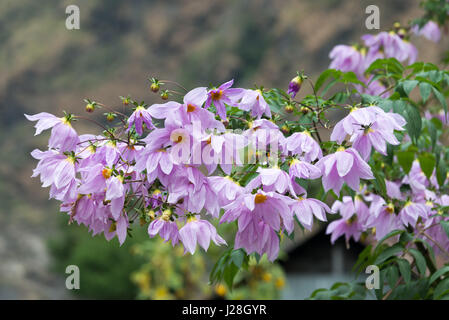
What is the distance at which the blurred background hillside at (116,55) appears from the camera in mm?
18062

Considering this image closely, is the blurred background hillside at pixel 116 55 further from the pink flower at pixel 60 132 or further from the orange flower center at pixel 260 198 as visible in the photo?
the orange flower center at pixel 260 198

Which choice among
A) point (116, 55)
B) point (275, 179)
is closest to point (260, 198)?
point (275, 179)

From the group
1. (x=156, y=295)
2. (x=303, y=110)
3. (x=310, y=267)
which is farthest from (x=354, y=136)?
(x=310, y=267)

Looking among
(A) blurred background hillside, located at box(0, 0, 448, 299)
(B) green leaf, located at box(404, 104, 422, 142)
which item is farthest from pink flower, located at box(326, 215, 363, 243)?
(A) blurred background hillside, located at box(0, 0, 448, 299)

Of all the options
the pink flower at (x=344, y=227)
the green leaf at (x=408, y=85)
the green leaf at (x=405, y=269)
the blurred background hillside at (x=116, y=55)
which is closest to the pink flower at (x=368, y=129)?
the green leaf at (x=408, y=85)

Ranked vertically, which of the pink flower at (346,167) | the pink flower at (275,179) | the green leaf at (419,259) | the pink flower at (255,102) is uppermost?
the pink flower at (255,102)

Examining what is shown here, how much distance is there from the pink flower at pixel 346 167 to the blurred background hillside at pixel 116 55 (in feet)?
49.2

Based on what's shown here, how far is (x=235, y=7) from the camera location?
2300 cm

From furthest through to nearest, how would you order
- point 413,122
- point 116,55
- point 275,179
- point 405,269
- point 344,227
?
point 116,55, point 344,227, point 405,269, point 413,122, point 275,179

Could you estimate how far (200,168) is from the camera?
3.10ft

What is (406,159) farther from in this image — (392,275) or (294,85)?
(294,85)

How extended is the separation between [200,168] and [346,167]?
9.8 inches

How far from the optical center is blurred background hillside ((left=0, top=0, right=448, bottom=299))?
18.1 meters

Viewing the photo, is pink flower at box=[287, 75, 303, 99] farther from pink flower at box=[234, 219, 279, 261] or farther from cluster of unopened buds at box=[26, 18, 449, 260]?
pink flower at box=[234, 219, 279, 261]
